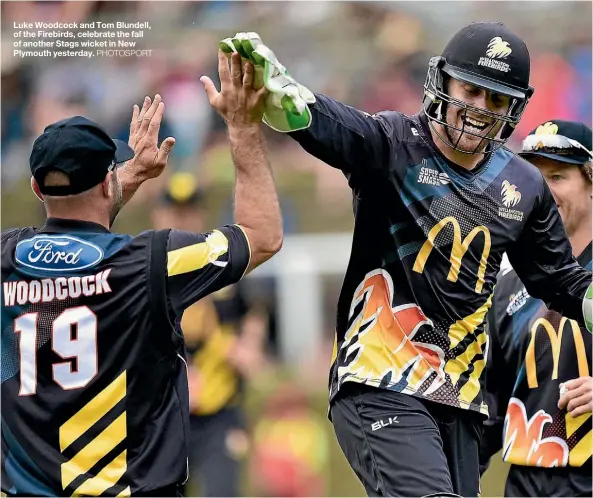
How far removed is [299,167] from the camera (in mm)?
10000

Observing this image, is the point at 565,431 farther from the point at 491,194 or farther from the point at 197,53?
the point at 197,53

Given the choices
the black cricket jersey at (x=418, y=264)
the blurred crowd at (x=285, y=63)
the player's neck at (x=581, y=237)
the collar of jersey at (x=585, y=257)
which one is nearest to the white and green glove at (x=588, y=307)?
the black cricket jersey at (x=418, y=264)

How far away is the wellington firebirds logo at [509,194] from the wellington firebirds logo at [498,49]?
52 cm

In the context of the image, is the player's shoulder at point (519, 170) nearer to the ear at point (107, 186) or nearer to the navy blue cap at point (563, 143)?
the navy blue cap at point (563, 143)

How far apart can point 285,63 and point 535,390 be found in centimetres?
579

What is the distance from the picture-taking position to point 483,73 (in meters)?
4.21

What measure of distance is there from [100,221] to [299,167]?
636cm

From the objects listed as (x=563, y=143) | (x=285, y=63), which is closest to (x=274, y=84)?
(x=563, y=143)

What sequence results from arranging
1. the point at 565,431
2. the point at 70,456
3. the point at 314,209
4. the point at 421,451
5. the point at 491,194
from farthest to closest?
1. the point at 314,209
2. the point at 565,431
3. the point at 491,194
4. the point at 421,451
5. the point at 70,456

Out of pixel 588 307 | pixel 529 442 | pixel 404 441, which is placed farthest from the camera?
pixel 529 442

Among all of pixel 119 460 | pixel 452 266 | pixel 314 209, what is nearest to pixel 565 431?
pixel 452 266

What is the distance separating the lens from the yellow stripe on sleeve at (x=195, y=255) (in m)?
3.58

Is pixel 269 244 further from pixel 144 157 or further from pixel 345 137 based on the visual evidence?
pixel 144 157

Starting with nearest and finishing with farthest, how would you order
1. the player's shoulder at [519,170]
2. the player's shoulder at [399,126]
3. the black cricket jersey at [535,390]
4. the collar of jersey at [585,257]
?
the player's shoulder at [399,126], the player's shoulder at [519,170], the black cricket jersey at [535,390], the collar of jersey at [585,257]
